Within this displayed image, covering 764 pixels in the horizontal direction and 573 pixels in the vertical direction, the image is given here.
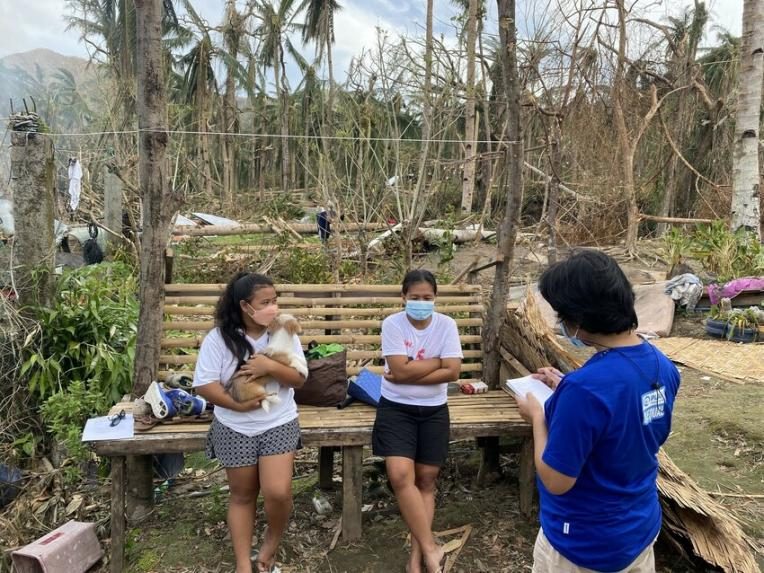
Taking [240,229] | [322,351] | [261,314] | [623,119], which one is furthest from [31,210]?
[240,229]

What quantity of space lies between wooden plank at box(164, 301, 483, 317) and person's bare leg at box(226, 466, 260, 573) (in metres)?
1.43

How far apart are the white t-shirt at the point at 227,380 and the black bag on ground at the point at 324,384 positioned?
26.3 inches

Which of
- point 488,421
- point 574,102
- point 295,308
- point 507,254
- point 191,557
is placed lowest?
point 191,557

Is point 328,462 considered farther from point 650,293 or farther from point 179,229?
point 179,229

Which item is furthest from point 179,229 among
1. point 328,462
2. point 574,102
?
point 328,462

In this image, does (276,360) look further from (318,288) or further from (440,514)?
(318,288)

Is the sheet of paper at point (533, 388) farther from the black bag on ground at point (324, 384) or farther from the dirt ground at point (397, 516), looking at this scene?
the black bag on ground at point (324, 384)

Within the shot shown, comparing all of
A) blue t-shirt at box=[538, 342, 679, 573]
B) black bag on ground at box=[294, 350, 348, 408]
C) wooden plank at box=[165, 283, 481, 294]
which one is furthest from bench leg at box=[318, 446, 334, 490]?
blue t-shirt at box=[538, 342, 679, 573]

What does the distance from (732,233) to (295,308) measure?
23.8ft

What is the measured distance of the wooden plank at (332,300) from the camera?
149 inches

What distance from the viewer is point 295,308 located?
3980mm

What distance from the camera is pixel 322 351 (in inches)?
142

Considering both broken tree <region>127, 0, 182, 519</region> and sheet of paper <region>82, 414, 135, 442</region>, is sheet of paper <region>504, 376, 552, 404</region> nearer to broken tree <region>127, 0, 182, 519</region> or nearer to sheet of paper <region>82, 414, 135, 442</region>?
sheet of paper <region>82, 414, 135, 442</region>

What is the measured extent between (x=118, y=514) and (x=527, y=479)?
2054mm
